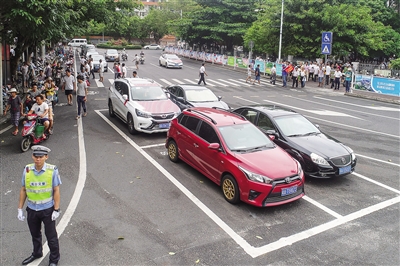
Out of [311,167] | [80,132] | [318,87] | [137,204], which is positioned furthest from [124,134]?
[318,87]

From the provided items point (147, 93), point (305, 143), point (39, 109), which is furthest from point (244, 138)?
point (39, 109)

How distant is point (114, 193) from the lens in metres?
8.14

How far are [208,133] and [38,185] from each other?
443cm

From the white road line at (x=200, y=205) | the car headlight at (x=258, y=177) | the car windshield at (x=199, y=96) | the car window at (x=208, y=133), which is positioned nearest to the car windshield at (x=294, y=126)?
the car window at (x=208, y=133)

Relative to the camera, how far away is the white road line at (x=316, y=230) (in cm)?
610

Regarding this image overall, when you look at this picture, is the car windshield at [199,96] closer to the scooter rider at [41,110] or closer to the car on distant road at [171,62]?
the scooter rider at [41,110]

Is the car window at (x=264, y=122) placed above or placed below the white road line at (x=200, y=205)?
above

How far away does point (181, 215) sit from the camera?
23.6ft

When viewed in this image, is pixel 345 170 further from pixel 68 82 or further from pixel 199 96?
pixel 68 82

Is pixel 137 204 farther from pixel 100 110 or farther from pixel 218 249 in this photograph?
pixel 100 110

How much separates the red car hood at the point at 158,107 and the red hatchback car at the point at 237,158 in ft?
9.57

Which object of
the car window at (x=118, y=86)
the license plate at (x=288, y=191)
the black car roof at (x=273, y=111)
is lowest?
the license plate at (x=288, y=191)

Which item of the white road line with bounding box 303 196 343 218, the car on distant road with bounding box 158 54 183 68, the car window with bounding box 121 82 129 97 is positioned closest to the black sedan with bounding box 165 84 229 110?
the car window with bounding box 121 82 129 97

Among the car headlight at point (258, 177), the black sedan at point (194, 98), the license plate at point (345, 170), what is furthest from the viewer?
the black sedan at point (194, 98)
